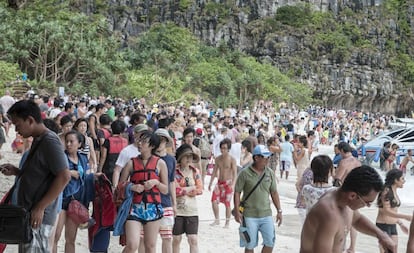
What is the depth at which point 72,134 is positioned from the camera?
6047 mm

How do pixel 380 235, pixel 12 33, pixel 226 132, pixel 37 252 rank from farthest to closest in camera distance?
pixel 12 33, pixel 226 132, pixel 37 252, pixel 380 235

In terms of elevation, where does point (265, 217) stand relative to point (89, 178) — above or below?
below

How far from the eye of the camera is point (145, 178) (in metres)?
5.55

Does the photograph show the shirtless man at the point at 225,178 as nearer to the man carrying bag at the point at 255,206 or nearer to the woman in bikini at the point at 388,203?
the man carrying bag at the point at 255,206

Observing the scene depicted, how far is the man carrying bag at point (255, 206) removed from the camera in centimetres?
638

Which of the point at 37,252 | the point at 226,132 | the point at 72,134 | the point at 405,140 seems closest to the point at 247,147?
the point at 226,132

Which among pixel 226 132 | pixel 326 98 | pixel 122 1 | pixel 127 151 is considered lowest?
pixel 326 98

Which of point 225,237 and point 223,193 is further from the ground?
point 223,193

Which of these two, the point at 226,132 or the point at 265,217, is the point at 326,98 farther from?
the point at 265,217

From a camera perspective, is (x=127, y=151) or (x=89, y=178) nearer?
(x=89, y=178)

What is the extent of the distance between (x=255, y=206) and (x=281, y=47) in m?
57.4

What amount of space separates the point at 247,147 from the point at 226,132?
304 cm

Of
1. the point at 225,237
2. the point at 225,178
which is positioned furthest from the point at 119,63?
the point at 225,237

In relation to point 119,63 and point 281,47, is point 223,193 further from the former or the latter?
point 281,47
